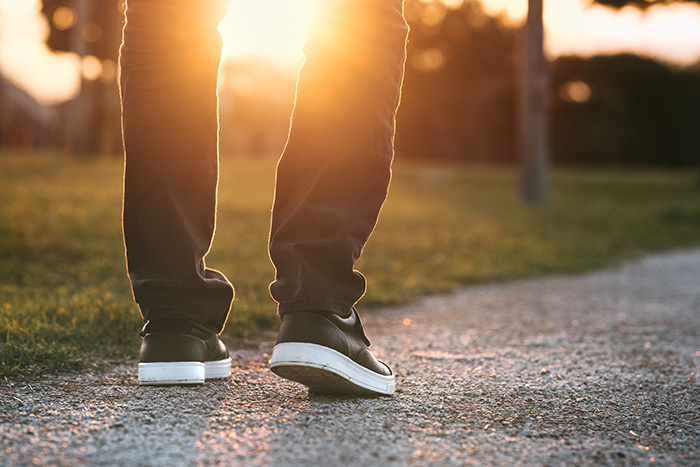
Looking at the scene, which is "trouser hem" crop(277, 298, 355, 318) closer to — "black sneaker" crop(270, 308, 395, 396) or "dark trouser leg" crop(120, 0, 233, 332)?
"black sneaker" crop(270, 308, 395, 396)

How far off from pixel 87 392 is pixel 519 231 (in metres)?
4.84

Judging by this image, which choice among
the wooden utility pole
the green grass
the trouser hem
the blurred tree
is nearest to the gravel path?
the trouser hem

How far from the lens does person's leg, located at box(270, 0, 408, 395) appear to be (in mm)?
1305

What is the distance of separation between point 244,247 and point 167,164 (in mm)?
2869

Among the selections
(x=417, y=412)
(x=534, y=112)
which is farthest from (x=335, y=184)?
(x=534, y=112)

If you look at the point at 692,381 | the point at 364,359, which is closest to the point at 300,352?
the point at 364,359

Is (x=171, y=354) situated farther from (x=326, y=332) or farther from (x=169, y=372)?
(x=326, y=332)

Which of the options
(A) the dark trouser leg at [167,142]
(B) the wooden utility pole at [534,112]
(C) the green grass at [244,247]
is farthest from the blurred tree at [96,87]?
(A) the dark trouser leg at [167,142]

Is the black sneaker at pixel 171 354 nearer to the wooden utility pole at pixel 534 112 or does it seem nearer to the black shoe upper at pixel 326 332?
the black shoe upper at pixel 326 332

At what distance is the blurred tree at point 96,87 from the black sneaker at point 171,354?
32.4 feet

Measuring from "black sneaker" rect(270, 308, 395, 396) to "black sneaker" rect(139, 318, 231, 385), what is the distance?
0.18 metres

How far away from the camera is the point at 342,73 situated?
1.36 m

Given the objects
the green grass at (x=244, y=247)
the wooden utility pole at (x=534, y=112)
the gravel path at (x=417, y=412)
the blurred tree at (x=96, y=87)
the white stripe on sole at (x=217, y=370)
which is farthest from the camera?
the blurred tree at (x=96, y=87)

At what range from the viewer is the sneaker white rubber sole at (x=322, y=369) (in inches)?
50.1
